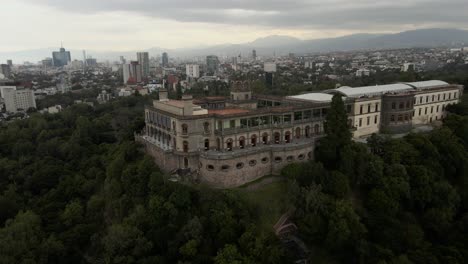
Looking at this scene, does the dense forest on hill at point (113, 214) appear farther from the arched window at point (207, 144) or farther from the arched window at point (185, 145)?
the arched window at point (207, 144)

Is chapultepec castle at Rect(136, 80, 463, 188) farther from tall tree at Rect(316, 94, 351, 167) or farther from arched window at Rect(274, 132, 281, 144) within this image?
tall tree at Rect(316, 94, 351, 167)

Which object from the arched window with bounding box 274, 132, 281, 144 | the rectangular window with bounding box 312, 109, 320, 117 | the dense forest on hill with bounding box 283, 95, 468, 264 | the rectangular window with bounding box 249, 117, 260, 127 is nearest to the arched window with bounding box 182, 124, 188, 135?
the rectangular window with bounding box 249, 117, 260, 127

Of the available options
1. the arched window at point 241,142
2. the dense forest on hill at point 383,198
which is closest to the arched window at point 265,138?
the arched window at point 241,142

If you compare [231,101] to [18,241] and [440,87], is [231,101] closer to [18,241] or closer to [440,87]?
[18,241]

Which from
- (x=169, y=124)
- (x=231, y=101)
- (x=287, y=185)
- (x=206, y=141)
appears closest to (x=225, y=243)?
(x=287, y=185)

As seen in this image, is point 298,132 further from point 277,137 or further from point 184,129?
point 184,129
